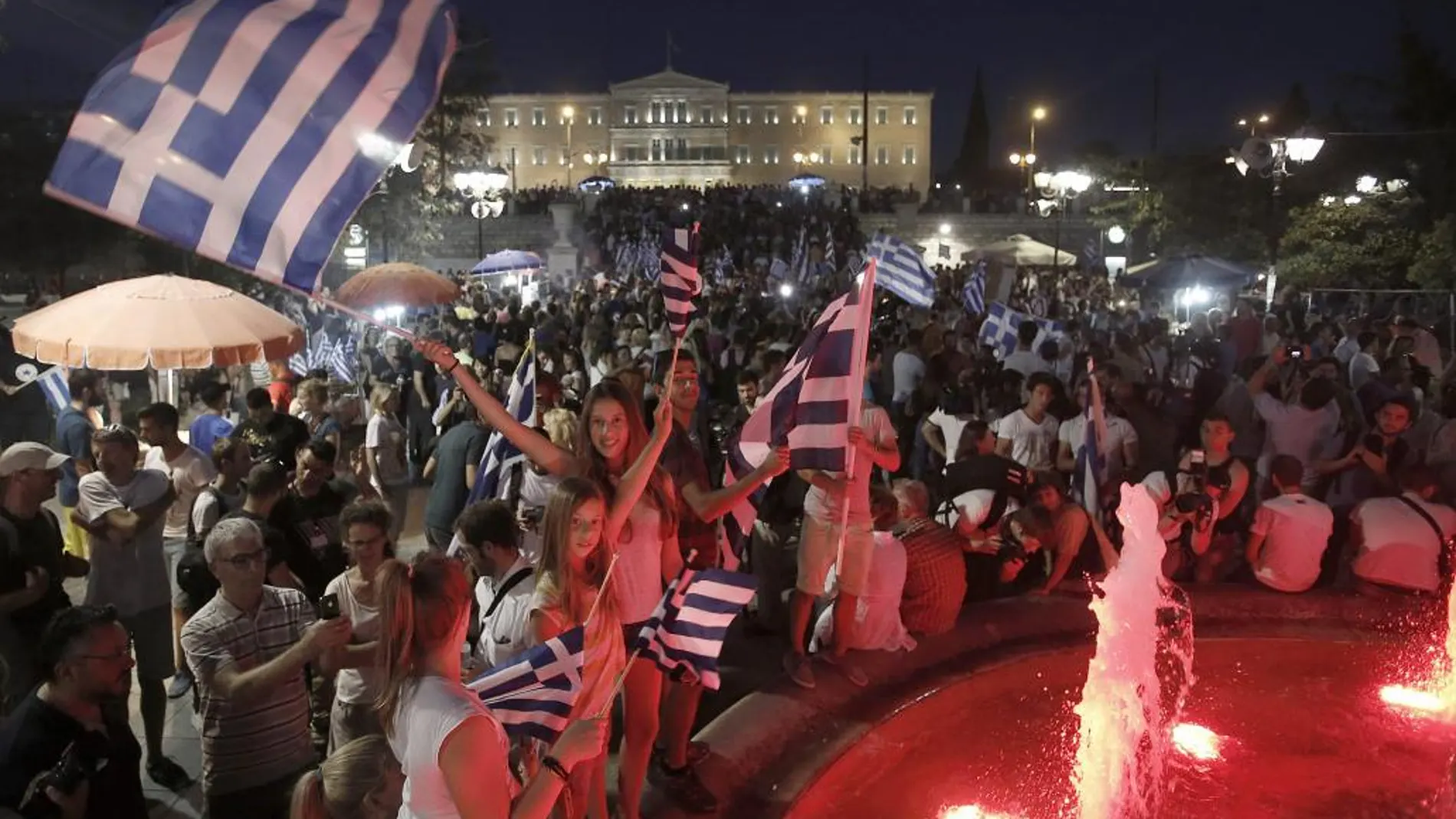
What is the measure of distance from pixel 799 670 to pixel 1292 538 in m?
3.14

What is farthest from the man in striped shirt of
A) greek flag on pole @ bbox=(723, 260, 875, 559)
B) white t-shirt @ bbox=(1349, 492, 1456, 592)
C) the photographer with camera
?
white t-shirt @ bbox=(1349, 492, 1456, 592)

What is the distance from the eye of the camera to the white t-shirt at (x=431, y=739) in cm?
263

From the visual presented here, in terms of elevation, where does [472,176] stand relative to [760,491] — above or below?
above

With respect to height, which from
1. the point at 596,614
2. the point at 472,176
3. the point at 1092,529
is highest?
the point at 472,176

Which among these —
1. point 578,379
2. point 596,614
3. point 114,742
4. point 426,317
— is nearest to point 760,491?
point 596,614

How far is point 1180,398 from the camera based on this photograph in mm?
9906

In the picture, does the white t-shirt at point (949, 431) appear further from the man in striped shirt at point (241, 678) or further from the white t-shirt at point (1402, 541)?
the man in striped shirt at point (241, 678)

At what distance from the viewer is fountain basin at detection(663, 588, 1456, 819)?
5059mm

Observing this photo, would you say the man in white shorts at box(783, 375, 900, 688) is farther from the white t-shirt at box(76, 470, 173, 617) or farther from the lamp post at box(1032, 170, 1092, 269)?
the lamp post at box(1032, 170, 1092, 269)

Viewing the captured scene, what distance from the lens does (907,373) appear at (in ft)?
35.9

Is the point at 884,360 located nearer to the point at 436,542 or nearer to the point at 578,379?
the point at 578,379

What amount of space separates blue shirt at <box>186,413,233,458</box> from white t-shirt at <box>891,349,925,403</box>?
595cm

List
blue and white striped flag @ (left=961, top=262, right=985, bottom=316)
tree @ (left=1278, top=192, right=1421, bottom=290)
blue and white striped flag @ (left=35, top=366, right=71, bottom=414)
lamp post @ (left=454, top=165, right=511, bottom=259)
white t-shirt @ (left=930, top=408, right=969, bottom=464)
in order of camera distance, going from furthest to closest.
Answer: tree @ (left=1278, top=192, right=1421, bottom=290), lamp post @ (left=454, top=165, right=511, bottom=259), blue and white striped flag @ (left=961, top=262, right=985, bottom=316), white t-shirt @ (left=930, top=408, right=969, bottom=464), blue and white striped flag @ (left=35, top=366, right=71, bottom=414)

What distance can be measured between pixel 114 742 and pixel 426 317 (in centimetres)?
1850
